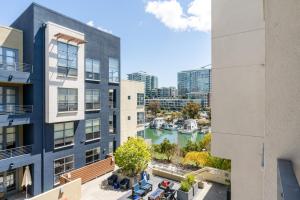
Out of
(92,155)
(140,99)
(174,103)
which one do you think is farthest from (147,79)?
(92,155)

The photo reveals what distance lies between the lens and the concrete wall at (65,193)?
11008 millimetres

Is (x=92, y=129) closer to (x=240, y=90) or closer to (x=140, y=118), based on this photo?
(x=140, y=118)

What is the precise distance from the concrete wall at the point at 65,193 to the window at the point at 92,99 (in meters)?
6.42

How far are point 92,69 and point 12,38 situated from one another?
6019 mm

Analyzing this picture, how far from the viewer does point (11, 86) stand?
12984 millimetres

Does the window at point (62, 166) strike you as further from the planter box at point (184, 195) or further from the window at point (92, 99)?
the planter box at point (184, 195)

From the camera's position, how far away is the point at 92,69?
56.8 feet

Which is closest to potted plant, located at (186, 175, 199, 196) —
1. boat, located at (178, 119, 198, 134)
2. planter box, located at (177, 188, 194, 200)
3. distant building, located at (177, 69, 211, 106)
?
planter box, located at (177, 188, 194, 200)

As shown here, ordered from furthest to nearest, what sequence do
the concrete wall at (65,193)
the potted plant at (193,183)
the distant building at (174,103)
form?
the distant building at (174,103), the potted plant at (193,183), the concrete wall at (65,193)

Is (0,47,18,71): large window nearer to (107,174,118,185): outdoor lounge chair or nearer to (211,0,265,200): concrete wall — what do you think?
(107,174,118,185): outdoor lounge chair

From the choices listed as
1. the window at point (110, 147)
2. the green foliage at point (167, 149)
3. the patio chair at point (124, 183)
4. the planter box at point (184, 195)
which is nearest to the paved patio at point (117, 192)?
the patio chair at point (124, 183)

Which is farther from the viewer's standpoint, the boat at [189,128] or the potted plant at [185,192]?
the boat at [189,128]

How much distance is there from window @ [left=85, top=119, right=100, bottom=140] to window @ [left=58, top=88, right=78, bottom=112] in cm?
233

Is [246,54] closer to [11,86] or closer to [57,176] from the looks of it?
[11,86]
